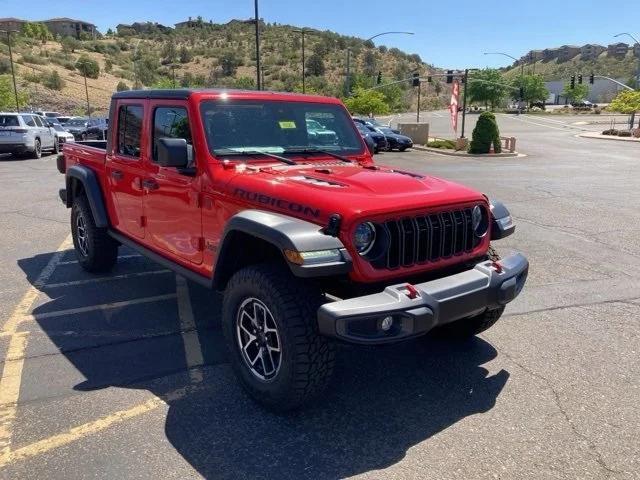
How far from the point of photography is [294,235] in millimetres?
2984

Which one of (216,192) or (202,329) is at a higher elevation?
(216,192)

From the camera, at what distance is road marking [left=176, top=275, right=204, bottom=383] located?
3926 millimetres

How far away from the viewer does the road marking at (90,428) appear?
2928 mm

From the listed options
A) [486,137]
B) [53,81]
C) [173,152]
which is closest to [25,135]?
[486,137]

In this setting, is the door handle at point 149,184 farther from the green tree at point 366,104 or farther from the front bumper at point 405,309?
the green tree at point 366,104

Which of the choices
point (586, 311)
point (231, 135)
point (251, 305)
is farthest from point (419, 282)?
point (586, 311)

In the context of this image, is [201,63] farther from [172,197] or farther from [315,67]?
[172,197]

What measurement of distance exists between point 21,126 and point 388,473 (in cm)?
2101

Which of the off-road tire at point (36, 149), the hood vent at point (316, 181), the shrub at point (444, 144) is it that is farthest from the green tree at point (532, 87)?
the hood vent at point (316, 181)

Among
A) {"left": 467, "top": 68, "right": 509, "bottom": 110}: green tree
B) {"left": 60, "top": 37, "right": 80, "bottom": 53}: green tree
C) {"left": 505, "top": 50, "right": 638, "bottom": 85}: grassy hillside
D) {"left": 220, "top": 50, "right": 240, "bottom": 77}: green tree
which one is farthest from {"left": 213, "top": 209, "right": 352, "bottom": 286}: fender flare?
{"left": 505, "top": 50, "right": 638, "bottom": 85}: grassy hillside

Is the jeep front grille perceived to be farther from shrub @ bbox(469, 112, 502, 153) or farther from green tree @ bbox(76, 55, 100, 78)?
green tree @ bbox(76, 55, 100, 78)

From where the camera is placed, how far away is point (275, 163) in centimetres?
412

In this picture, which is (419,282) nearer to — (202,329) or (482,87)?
(202,329)

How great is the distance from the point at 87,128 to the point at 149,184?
81.8 feet
